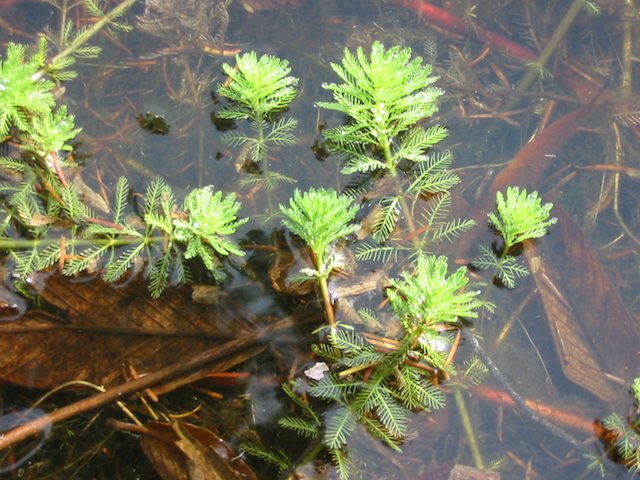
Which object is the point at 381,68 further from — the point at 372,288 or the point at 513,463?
the point at 513,463

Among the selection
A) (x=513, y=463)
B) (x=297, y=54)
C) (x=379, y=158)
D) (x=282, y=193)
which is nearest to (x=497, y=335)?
(x=513, y=463)

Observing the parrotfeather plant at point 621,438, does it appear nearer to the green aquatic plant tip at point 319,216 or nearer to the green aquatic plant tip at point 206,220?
the green aquatic plant tip at point 319,216

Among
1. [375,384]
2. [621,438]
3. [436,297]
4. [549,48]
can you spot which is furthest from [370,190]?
[621,438]

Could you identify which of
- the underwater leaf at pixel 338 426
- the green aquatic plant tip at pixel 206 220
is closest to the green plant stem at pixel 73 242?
the green aquatic plant tip at pixel 206 220

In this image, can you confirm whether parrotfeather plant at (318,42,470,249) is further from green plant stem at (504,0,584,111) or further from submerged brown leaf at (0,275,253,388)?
submerged brown leaf at (0,275,253,388)

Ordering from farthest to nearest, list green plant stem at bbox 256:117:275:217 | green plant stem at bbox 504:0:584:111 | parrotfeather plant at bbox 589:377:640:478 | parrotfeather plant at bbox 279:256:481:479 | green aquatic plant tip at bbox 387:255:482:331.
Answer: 1. green plant stem at bbox 504:0:584:111
2. green plant stem at bbox 256:117:275:217
3. parrotfeather plant at bbox 589:377:640:478
4. parrotfeather plant at bbox 279:256:481:479
5. green aquatic plant tip at bbox 387:255:482:331

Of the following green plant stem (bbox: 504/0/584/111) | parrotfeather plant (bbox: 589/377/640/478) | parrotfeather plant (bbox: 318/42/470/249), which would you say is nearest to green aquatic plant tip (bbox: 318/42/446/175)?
parrotfeather plant (bbox: 318/42/470/249)
